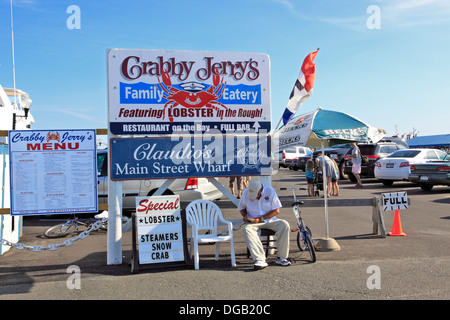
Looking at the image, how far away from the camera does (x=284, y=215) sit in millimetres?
11609

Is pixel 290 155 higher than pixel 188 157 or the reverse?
higher

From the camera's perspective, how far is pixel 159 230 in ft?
21.7

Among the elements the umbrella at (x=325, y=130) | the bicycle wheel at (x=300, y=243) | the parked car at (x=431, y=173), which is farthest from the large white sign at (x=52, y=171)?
the parked car at (x=431, y=173)

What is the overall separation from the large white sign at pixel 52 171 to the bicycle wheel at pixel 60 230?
227cm

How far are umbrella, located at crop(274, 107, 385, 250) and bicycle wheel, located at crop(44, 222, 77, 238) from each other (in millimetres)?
4932

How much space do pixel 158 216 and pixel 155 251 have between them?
570 mm

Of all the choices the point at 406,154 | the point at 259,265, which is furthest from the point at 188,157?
the point at 406,154

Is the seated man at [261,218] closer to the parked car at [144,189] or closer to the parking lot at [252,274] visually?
the parking lot at [252,274]

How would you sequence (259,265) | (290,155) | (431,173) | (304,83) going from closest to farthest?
(259,265), (304,83), (431,173), (290,155)

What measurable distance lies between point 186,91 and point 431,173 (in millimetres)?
11590

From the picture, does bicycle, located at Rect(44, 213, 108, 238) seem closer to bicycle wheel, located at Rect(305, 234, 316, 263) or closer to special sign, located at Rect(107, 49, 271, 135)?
special sign, located at Rect(107, 49, 271, 135)

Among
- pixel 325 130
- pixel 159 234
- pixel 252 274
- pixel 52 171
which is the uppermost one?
pixel 325 130

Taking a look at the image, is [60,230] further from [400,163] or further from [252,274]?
[400,163]

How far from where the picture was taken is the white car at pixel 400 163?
16.8 metres
